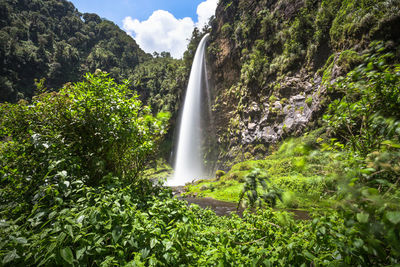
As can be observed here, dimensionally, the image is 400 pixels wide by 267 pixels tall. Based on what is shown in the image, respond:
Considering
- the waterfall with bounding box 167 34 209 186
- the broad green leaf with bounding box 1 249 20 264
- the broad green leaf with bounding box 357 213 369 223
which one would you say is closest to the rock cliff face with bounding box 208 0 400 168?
the waterfall with bounding box 167 34 209 186

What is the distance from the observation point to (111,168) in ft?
9.43

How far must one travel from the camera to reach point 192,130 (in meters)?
30.5

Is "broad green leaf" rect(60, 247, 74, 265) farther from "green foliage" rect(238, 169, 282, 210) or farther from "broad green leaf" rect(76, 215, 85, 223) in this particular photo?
"green foliage" rect(238, 169, 282, 210)

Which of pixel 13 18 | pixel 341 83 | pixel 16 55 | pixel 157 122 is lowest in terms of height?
pixel 157 122

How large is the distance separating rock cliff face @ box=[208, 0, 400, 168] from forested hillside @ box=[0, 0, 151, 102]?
37729mm

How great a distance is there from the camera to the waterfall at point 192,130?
28297 millimetres

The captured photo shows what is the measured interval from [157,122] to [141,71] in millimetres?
60792

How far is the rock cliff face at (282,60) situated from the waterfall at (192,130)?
4.25 m

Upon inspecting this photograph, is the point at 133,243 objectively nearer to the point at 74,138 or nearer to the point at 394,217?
the point at 394,217

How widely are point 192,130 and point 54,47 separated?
53055 millimetres

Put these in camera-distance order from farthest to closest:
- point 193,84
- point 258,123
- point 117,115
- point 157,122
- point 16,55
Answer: point 16,55
point 193,84
point 258,123
point 157,122
point 117,115

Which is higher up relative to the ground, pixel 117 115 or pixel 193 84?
pixel 193 84

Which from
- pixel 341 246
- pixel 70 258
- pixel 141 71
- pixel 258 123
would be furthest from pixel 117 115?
pixel 141 71

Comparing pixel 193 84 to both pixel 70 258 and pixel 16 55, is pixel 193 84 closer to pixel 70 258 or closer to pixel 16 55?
pixel 70 258
